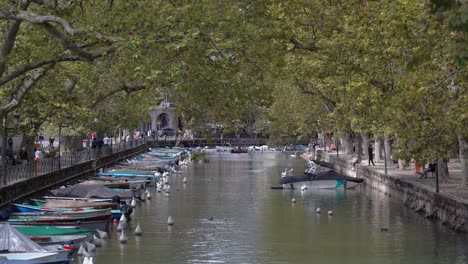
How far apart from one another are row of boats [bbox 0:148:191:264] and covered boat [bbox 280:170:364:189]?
1050cm

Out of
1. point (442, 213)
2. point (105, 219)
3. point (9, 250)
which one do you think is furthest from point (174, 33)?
point (442, 213)

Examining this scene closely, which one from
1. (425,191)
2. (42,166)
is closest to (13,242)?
(425,191)

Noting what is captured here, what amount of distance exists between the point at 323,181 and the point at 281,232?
826 inches

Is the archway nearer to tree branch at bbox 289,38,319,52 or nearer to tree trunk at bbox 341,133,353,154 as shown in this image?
tree trunk at bbox 341,133,353,154

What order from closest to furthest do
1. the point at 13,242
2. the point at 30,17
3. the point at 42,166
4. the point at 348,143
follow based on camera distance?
the point at 30,17 → the point at 13,242 → the point at 42,166 → the point at 348,143

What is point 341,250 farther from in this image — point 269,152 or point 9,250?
point 269,152

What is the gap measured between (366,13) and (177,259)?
13.8 metres

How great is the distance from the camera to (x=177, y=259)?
28.4 m

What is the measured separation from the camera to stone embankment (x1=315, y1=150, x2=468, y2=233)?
32900 millimetres

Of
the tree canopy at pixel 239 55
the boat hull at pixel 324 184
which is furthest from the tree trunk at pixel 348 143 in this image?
the tree canopy at pixel 239 55

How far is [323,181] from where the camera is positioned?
183 feet

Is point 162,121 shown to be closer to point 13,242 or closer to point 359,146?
point 359,146

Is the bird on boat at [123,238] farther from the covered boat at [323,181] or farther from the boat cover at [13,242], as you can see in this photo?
the covered boat at [323,181]

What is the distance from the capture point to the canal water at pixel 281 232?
2892 cm
